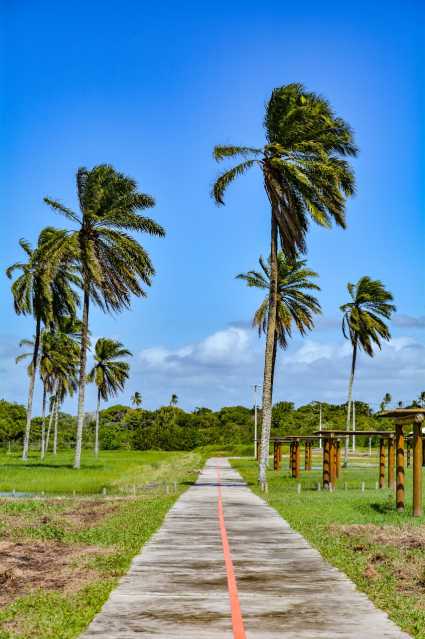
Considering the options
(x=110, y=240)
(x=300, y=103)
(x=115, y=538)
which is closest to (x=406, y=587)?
(x=115, y=538)

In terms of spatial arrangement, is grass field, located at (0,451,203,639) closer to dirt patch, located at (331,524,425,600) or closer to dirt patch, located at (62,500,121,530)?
dirt patch, located at (62,500,121,530)

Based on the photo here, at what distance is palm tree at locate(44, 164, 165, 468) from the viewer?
45031 millimetres

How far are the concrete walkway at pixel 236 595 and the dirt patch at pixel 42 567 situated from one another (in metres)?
0.85

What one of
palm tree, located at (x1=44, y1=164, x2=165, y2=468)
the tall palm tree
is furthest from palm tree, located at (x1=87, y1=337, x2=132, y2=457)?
palm tree, located at (x1=44, y1=164, x2=165, y2=468)

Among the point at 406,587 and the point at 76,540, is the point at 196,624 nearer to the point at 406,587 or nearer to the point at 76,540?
the point at 406,587

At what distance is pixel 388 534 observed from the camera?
16719mm

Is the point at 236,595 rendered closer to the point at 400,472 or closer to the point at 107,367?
the point at 400,472

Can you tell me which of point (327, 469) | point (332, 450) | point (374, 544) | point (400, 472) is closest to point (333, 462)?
point (332, 450)

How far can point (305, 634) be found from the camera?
864cm

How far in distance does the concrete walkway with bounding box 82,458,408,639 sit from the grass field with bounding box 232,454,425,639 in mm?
278

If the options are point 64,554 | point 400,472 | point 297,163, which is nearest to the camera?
point 64,554

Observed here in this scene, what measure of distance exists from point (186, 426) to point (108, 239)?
74.8 m

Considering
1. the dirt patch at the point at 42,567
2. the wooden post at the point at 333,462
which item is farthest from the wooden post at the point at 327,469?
the dirt patch at the point at 42,567

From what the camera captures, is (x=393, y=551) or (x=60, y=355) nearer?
(x=393, y=551)
